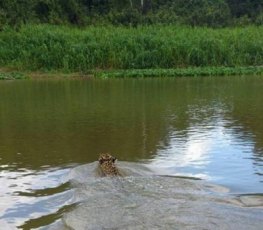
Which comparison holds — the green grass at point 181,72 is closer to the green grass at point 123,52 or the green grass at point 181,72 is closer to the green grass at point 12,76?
the green grass at point 123,52

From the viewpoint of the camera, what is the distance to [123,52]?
82.9 ft

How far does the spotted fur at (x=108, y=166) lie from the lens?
7386mm

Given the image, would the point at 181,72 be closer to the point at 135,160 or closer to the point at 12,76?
the point at 12,76

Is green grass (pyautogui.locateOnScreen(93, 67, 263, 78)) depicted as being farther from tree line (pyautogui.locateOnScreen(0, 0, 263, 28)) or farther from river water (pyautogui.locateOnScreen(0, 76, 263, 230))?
tree line (pyautogui.locateOnScreen(0, 0, 263, 28))

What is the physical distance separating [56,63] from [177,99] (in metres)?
10.7

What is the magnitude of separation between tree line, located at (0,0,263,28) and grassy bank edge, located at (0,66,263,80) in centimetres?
610

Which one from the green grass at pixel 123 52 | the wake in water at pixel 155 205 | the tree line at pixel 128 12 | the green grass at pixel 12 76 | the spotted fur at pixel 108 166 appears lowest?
the wake in water at pixel 155 205

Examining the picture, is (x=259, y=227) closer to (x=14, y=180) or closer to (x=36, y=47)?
(x=14, y=180)

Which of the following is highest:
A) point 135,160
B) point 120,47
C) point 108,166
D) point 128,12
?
point 128,12

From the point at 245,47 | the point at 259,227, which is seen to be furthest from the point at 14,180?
the point at 245,47

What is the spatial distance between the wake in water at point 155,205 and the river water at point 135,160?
1cm

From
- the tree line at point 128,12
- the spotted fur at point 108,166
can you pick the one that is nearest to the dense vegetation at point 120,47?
the tree line at point 128,12

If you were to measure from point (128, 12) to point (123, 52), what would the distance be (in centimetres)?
825

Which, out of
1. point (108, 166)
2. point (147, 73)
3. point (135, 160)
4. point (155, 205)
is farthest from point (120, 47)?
point (155, 205)
